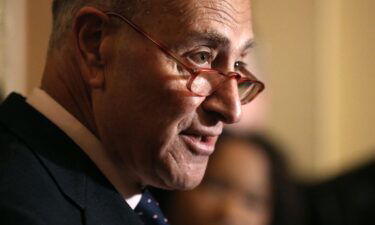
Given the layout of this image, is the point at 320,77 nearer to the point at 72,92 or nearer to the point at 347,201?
the point at 347,201

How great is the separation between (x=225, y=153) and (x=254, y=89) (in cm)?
106

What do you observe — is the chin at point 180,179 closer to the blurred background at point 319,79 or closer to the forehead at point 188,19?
the forehead at point 188,19

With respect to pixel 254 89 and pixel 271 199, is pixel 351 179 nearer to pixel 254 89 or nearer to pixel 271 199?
pixel 271 199

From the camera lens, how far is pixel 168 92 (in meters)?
1.06

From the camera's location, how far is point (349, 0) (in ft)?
12.7

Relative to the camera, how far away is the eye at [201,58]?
1.09 m

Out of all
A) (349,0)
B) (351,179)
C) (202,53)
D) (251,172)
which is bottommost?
(202,53)

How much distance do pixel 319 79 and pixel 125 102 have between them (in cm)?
279

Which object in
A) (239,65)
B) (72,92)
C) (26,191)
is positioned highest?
(239,65)

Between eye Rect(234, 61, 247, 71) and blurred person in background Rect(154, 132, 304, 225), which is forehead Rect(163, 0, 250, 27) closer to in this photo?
eye Rect(234, 61, 247, 71)

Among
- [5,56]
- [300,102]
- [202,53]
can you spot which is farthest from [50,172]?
[300,102]

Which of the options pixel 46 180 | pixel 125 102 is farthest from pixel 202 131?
pixel 46 180

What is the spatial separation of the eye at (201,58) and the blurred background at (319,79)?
204cm

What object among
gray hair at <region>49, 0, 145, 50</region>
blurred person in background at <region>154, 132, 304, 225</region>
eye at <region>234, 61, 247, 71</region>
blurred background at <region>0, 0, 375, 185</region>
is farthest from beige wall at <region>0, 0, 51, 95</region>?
blurred background at <region>0, 0, 375, 185</region>
